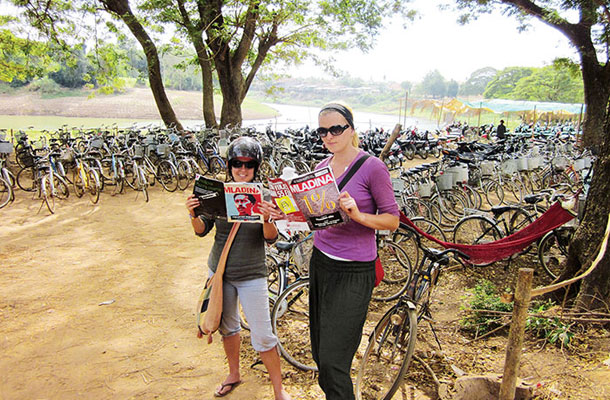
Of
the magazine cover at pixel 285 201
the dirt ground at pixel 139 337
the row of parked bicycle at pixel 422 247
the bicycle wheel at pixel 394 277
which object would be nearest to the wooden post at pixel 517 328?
the row of parked bicycle at pixel 422 247

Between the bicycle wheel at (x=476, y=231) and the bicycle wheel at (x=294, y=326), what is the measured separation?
2.34m

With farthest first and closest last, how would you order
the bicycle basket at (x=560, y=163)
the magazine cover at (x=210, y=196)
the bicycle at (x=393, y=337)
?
the bicycle basket at (x=560, y=163) < the bicycle at (x=393, y=337) < the magazine cover at (x=210, y=196)

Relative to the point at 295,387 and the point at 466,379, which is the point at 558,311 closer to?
the point at 466,379

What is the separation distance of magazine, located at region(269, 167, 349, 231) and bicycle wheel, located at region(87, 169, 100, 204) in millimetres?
6399

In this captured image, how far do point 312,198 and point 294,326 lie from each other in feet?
6.58

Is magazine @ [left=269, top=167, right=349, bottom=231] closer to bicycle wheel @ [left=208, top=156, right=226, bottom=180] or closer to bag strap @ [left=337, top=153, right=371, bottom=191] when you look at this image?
bag strap @ [left=337, top=153, right=371, bottom=191]

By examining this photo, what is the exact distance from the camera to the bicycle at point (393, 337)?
2.38m

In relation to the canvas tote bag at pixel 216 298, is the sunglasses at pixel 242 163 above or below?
above

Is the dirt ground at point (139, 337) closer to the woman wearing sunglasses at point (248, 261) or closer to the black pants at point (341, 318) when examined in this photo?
the woman wearing sunglasses at point (248, 261)

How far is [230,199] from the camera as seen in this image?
6.47 feet

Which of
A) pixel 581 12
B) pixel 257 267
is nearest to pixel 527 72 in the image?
pixel 581 12

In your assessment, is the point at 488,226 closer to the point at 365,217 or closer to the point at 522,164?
the point at 522,164

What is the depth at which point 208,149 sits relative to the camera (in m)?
9.58

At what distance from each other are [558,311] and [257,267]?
2.42 meters
